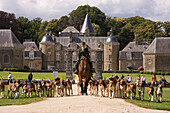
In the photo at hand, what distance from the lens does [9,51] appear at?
183ft

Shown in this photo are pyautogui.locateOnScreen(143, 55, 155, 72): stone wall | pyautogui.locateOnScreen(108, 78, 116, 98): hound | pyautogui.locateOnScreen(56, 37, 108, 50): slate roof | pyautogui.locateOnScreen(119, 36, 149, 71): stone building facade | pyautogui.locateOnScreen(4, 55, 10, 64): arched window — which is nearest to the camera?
pyautogui.locateOnScreen(108, 78, 116, 98): hound

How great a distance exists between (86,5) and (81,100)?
7706 centimetres

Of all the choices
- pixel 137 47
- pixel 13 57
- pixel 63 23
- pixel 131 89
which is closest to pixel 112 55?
pixel 137 47

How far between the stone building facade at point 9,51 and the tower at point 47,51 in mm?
14421

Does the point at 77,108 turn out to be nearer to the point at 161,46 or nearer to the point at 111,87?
the point at 111,87

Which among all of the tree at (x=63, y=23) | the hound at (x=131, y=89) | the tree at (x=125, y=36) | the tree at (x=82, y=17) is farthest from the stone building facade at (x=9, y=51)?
the hound at (x=131, y=89)

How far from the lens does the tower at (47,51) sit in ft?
233

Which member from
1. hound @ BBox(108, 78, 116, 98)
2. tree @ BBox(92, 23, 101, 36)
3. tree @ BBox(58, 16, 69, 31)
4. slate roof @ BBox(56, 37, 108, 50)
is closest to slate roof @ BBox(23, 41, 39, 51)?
slate roof @ BBox(56, 37, 108, 50)

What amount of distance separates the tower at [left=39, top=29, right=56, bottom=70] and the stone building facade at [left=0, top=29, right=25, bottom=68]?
568 inches

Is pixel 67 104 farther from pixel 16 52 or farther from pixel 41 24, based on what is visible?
pixel 41 24

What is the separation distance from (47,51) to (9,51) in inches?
641

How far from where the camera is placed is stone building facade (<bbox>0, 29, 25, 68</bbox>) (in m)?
55.6

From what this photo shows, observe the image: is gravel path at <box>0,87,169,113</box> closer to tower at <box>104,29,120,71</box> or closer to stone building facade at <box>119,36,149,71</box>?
stone building facade at <box>119,36,149,71</box>

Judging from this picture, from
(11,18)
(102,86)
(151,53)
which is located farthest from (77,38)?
(102,86)
